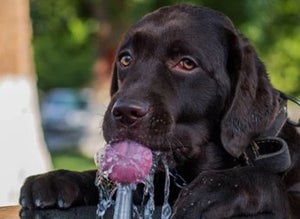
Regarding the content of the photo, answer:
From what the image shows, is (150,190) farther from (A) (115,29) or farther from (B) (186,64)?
(A) (115,29)

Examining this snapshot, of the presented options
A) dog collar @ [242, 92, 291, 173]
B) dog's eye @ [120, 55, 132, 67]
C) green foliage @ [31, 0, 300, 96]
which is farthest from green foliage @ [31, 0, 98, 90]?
dog collar @ [242, 92, 291, 173]

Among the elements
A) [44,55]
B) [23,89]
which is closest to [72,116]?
[44,55]

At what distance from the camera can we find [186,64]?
367 cm

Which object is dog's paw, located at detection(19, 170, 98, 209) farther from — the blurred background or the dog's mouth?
the blurred background

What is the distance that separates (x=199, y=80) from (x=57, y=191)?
2.52ft

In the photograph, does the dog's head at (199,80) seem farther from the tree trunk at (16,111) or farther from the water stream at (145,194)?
the tree trunk at (16,111)

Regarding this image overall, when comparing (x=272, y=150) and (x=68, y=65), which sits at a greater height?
(x=272, y=150)

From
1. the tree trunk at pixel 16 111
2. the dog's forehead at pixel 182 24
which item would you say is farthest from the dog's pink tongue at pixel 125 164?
the tree trunk at pixel 16 111

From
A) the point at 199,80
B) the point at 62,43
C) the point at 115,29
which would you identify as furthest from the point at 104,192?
the point at 62,43

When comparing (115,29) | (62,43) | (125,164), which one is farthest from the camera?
(62,43)

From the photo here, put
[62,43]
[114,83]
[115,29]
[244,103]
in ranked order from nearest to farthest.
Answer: [244,103] < [114,83] < [115,29] < [62,43]

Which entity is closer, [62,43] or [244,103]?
[244,103]

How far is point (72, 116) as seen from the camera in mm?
29891

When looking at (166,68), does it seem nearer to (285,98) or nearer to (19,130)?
(285,98)
